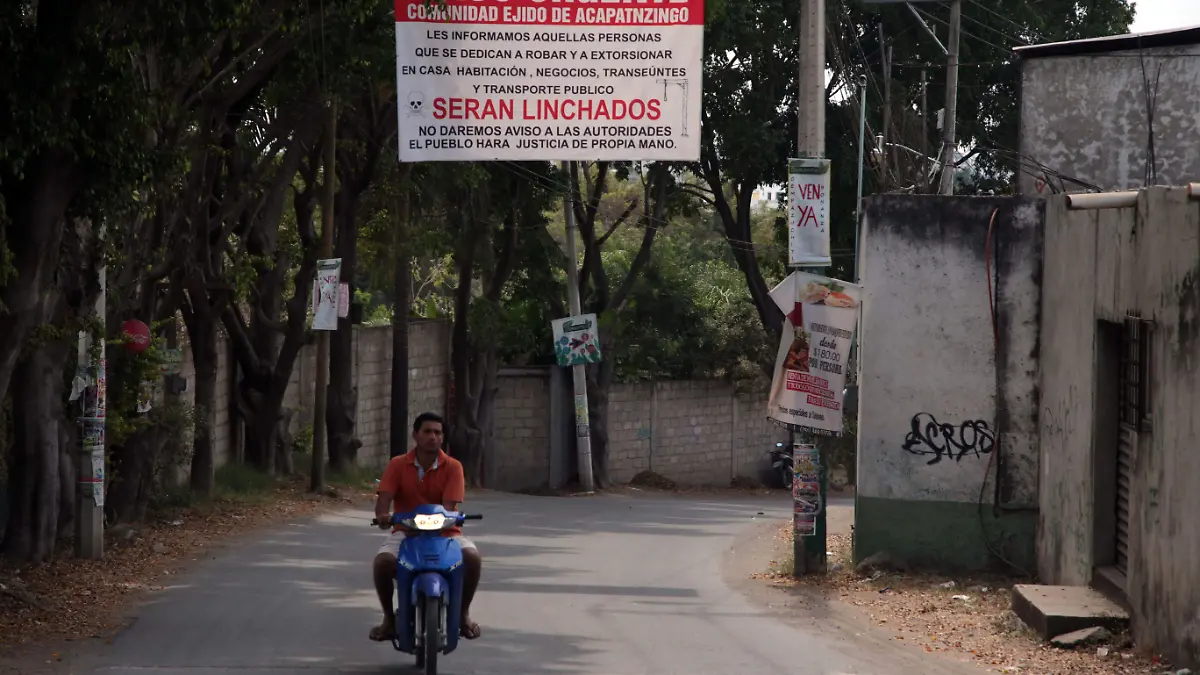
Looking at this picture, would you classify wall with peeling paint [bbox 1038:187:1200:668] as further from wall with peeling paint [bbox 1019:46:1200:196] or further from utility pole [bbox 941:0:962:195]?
utility pole [bbox 941:0:962:195]

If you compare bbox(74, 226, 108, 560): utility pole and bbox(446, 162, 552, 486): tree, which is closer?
bbox(74, 226, 108, 560): utility pole

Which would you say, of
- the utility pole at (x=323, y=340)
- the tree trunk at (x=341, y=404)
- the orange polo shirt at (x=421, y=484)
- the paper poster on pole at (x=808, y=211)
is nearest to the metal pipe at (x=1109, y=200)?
the paper poster on pole at (x=808, y=211)

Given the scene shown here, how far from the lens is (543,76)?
12.5 m

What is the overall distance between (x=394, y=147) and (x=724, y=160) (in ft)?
27.8

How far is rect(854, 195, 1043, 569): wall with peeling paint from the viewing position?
44.0 feet

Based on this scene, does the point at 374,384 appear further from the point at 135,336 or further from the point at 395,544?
the point at 395,544

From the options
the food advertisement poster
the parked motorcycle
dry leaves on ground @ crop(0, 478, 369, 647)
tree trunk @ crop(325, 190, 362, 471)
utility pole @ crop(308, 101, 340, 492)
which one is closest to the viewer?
dry leaves on ground @ crop(0, 478, 369, 647)

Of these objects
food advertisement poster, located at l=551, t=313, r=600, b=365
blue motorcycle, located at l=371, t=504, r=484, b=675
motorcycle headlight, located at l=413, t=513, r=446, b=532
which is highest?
food advertisement poster, located at l=551, t=313, r=600, b=365

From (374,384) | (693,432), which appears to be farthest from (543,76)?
(693,432)

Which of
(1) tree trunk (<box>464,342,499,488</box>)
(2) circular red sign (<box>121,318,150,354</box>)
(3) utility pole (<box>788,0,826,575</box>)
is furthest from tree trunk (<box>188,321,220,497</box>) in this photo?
(1) tree trunk (<box>464,342,499,488</box>)

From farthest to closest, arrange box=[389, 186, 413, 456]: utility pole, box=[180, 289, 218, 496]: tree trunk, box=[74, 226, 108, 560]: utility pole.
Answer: box=[389, 186, 413, 456]: utility pole → box=[180, 289, 218, 496]: tree trunk → box=[74, 226, 108, 560]: utility pole

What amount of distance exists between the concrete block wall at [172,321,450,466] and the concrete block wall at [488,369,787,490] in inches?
69.1

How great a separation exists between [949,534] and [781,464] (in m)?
21.6

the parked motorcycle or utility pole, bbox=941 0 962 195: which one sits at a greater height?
utility pole, bbox=941 0 962 195
